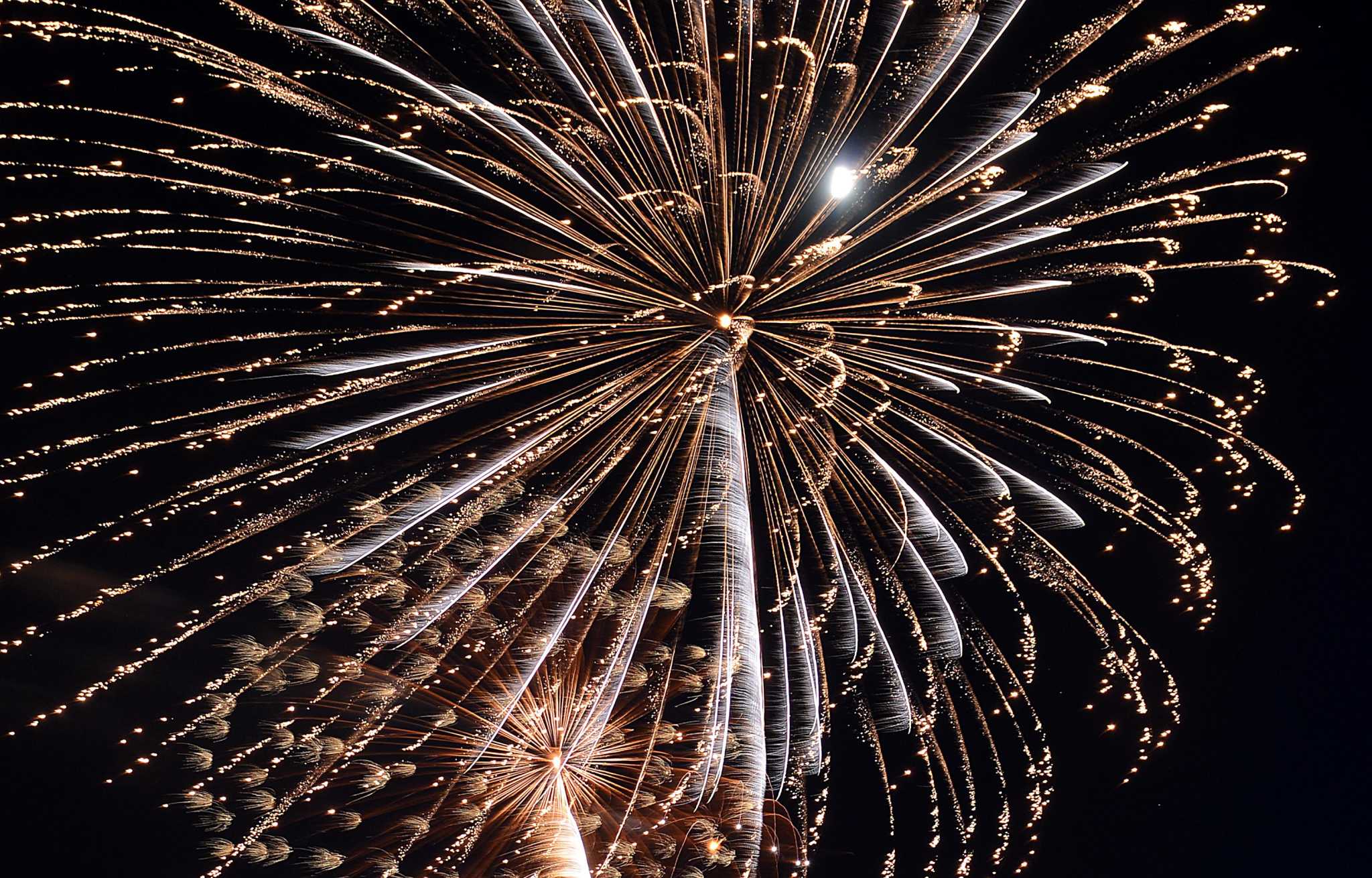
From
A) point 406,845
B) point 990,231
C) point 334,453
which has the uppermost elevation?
point 990,231

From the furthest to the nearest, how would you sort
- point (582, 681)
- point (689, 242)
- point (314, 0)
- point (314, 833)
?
point (582, 681) < point (314, 833) < point (689, 242) < point (314, 0)

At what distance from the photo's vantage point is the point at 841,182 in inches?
187

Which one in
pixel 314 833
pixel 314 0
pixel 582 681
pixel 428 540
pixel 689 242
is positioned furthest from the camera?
pixel 582 681

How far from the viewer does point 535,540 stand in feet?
17.6

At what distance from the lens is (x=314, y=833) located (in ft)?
18.5

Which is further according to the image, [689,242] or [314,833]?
[314,833]

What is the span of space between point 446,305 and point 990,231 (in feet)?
9.45

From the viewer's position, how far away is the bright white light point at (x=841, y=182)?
4711mm

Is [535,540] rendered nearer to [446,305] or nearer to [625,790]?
[446,305]

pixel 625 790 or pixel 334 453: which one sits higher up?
pixel 334 453

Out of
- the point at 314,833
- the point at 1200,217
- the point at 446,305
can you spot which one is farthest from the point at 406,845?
the point at 1200,217

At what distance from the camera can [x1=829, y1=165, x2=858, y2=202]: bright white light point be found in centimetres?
471

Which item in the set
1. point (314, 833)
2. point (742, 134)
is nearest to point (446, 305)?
point (742, 134)

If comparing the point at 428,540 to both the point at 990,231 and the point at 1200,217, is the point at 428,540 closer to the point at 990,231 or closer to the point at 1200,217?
the point at 990,231
